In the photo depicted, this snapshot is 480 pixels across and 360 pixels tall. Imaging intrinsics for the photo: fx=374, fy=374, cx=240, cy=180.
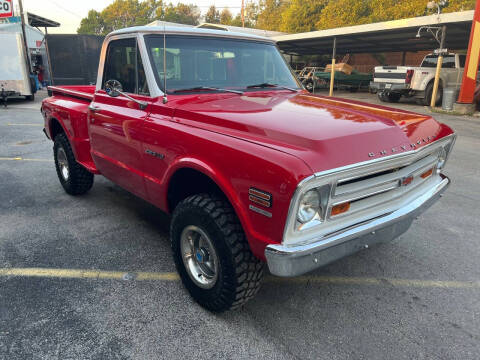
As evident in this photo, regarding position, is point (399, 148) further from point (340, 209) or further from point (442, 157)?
point (442, 157)

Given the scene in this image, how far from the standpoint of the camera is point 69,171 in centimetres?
473

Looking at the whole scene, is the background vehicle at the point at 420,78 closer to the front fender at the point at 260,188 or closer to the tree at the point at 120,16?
the front fender at the point at 260,188

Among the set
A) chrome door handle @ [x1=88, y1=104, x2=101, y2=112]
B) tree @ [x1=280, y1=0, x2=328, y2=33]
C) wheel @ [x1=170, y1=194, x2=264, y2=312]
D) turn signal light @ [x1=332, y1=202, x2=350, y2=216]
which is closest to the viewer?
turn signal light @ [x1=332, y1=202, x2=350, y2=216]

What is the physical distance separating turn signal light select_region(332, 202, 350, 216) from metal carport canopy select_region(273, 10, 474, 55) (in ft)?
48.2

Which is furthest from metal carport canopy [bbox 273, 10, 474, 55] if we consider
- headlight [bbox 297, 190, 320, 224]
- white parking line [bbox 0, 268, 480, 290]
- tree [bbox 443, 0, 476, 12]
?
headlight [bbox 297, 190, 320, 224]

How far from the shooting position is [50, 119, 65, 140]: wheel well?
4891 millimetres

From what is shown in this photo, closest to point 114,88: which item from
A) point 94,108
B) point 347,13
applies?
point 94,108

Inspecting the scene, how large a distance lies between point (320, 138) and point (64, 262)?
2.53 metres

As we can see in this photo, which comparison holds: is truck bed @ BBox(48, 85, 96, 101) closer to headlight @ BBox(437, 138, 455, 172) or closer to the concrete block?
headlight @ BBox(437, 138, 455, 172)

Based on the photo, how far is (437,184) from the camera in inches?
119

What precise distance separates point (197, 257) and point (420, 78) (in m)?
15.6

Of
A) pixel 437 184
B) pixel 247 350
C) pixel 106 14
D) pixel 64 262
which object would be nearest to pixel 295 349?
pixel 247 350

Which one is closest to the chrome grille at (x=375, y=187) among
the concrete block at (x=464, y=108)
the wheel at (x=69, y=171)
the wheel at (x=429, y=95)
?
the wheel at (x=69, y=171)

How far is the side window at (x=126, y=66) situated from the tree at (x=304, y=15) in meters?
42.8
